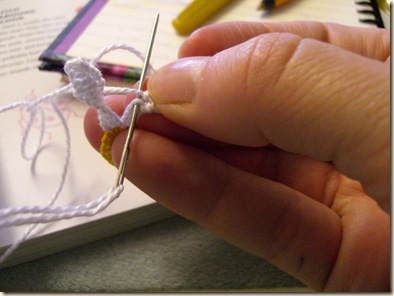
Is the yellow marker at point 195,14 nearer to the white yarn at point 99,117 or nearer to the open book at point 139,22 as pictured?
the open book at point 139,22

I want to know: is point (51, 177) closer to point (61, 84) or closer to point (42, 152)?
point (42, 152)

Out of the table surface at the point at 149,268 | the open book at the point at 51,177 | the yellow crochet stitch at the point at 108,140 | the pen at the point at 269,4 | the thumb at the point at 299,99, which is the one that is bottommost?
the table surface at the point at 149,268

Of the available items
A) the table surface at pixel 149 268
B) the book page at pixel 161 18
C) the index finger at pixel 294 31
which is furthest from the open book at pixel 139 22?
the table surface at pixel 149 268

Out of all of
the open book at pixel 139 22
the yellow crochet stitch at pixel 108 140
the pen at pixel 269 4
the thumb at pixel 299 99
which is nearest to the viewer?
the thumb at pixel 299 99

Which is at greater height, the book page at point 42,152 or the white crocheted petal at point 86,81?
the white crocheted petal at point 86,81

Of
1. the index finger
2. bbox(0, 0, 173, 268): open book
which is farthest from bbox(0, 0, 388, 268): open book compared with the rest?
the index finger

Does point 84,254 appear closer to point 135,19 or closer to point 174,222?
point 174,222
